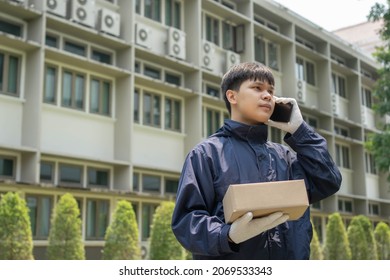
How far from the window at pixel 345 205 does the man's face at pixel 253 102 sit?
24.1 meters

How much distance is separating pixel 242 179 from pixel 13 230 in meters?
9.47

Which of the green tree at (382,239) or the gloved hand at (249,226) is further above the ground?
the gloved hand at (249,226)

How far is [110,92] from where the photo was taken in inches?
606

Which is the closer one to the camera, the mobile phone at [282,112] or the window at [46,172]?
the mobile phone at [282,112]

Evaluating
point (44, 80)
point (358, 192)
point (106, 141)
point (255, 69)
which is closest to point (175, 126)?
point (106, 141)

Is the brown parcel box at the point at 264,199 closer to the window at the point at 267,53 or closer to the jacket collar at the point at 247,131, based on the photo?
the jacket collar at the point at 247,131

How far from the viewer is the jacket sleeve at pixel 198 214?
2.09 meters

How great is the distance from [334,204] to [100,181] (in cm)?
1235

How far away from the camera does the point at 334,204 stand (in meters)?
23.8

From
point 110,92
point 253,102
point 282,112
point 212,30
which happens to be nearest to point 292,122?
point 282,112

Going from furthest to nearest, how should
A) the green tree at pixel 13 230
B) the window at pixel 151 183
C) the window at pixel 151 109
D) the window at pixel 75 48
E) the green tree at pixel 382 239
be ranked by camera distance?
the green tree at pixel 382 239, the window at pixel 151 109, the window at pixel 151 183, the window at pixel 75 48, the green tree at pixel 13 230

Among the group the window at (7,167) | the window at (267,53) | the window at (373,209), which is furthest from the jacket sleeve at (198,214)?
the window at (373,209)

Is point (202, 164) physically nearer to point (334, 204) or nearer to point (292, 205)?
point (292, 205)

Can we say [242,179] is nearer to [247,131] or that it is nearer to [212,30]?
[247,131]
